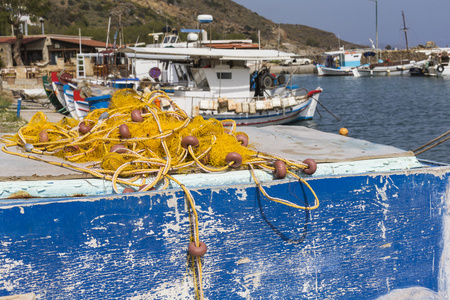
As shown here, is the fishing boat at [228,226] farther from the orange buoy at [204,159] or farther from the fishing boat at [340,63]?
the fishing boat at [340,63]

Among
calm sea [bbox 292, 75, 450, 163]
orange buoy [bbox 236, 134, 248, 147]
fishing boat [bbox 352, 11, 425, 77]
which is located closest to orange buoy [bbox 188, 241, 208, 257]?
orange buoy [bbox 236, 134, 248, 147]

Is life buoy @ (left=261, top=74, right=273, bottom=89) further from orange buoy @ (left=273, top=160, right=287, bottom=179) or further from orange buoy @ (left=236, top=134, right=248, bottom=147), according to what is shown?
orange buoy @ (left=273, top=160, right=287, bottom=179)

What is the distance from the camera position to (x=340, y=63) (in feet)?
234

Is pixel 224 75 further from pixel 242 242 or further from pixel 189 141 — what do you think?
pixel 242 242

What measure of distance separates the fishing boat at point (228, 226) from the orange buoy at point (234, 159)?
0.03 meters

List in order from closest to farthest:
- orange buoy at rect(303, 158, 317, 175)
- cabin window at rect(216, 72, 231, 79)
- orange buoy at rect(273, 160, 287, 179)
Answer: orange buoy at rect(273, 160, 287, 179) → orange buoy at rect(303, 158, 317, 175) → cabin window at rect(216, 72, 231, 79)

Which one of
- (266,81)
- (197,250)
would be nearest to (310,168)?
(197,250)

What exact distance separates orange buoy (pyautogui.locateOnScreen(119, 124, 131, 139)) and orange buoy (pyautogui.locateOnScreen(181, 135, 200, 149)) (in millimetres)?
498

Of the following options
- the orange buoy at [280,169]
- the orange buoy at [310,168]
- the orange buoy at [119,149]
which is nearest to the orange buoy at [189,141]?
the orange buoy at [119,149]

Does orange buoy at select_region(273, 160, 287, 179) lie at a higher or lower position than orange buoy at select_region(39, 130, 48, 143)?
lower

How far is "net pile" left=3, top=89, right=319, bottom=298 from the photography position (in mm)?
3701

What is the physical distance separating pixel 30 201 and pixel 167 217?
97 centimetres

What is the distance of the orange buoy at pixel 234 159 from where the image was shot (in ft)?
12.7

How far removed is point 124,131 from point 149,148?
0.26 metres
